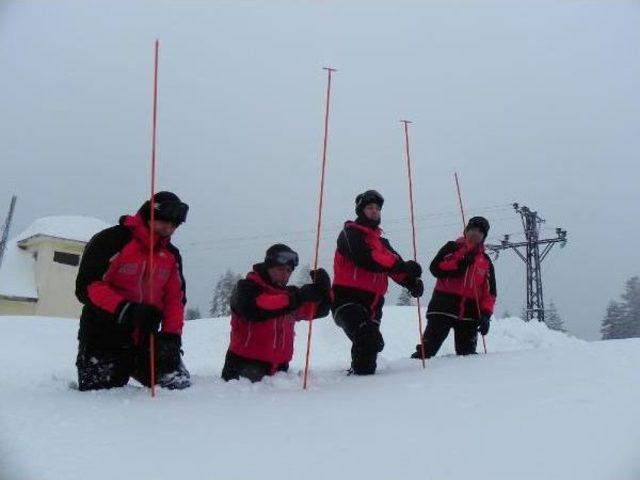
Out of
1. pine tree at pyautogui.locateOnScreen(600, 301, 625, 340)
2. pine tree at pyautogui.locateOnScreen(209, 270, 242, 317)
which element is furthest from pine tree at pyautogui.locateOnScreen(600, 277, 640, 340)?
pine tree at pyautogui.locateOnScreen(209, 270, 242, 317)

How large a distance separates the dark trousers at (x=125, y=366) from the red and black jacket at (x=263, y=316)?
0.59 meters

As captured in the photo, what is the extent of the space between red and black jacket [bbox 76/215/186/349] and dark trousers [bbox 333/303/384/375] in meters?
1.66

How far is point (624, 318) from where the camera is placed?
3662cm

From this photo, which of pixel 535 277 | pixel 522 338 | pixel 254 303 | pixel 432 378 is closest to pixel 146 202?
pixel 254 303

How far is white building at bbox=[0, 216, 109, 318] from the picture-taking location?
24.1m

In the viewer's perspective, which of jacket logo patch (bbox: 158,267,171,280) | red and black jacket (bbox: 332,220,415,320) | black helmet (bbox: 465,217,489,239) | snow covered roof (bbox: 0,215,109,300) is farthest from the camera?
snow covered roof (bbox: 0,215,109,300)

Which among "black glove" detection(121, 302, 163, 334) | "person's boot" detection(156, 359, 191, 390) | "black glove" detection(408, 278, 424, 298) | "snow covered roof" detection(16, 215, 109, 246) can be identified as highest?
"black glove" detection(408, 278, 424, 298)

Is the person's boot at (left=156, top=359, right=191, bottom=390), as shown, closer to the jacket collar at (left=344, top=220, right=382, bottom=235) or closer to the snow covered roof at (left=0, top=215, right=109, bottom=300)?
the jacket collar at (left=344, top=220, right=382, bottom=235)

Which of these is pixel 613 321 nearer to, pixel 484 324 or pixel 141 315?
pixel 484 324

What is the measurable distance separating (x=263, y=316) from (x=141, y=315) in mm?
1096

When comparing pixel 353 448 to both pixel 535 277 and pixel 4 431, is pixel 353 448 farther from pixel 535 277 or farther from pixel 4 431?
pixel 535 277

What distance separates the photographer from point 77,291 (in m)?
4.59

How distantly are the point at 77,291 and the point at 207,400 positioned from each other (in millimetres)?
1473

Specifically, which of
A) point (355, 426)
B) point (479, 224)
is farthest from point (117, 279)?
point (479, 224)
